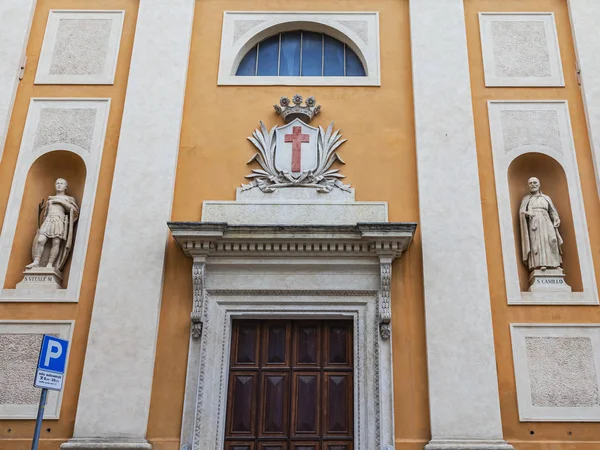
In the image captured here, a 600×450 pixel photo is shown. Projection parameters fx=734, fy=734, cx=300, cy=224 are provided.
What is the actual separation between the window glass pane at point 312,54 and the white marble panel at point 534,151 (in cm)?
282

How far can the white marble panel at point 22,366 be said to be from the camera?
9.47 metres

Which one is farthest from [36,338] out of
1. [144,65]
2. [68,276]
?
[144,65]

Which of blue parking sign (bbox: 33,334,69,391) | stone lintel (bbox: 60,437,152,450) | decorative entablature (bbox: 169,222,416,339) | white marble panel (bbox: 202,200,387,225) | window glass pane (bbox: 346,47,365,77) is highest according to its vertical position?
window glass pane (bbox: 346,47,365,77)

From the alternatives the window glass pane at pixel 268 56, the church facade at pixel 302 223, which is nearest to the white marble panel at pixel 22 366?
the church facade at pixel 302 223

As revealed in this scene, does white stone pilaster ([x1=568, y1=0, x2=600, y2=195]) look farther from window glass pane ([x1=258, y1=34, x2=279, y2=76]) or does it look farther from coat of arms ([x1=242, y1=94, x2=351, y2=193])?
window glass pane ([x1=258, y1=34, x2=279, y2=76])

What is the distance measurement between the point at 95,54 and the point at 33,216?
282 cm

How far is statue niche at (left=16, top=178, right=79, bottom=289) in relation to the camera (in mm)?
10195

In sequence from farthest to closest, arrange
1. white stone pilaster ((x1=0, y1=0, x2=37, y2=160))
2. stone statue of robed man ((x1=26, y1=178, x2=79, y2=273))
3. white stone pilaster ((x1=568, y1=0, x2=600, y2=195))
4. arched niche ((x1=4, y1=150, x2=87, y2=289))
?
white stone pilaster ((x1=0, y1=0, x2=37, y2=160))
white stone pilaster ((x1=568, y1=0, x2=600, y2=195))
arched niche ((x1=4, y1=150, x2=87, y2=289))
stone statue of robed man ((x1=26, y1=178, x2=79, y2=273))

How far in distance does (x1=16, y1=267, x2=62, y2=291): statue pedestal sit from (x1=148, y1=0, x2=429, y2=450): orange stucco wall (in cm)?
159

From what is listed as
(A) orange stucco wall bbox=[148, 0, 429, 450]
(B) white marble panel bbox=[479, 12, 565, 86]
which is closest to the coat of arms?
(A) orange stucco wall bbox=[148, 0, 429, 450]

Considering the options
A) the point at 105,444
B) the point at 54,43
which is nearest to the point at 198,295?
the point at 105,444

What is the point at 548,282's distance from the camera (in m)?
9.96

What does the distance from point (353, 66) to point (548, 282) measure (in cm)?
458

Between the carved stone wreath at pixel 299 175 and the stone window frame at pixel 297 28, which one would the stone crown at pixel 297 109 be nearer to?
the carved stone wreath at pixel 299 175
